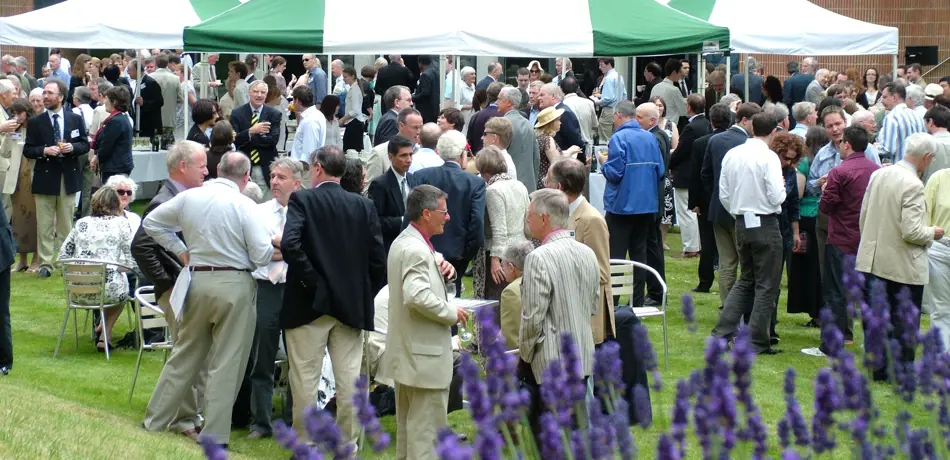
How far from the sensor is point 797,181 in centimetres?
1031

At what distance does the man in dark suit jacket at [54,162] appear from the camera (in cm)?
1259

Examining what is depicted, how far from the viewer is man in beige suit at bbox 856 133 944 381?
8.40 meters

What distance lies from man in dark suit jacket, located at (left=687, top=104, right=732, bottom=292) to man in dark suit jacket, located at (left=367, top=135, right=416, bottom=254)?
332 cm

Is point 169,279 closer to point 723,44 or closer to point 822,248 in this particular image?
point 822,248

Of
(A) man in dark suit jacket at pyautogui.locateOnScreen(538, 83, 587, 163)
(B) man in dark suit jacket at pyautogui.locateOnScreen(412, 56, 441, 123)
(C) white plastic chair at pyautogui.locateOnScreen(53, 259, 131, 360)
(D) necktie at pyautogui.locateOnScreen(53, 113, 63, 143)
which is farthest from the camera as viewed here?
(B) man in dark suit jacket at pyautogui.locateOnScreen(412, 56, 441, 123)

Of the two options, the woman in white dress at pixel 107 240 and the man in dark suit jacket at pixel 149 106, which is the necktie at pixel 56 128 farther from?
the man in dark suit jacket at pixel 149 106

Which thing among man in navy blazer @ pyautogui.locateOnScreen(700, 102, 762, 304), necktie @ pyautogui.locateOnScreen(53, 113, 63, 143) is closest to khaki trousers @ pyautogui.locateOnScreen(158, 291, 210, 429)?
man in navy blazer @ pyautogui.locateOnScreen(700, 102, 762, 304)

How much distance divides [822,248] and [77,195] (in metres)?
7.59

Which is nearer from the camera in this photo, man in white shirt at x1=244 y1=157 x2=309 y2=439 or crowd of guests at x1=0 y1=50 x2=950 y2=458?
crowd of guests at x1=0 y1=50 x2=950 y2=458

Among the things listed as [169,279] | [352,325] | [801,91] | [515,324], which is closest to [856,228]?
[515,324]

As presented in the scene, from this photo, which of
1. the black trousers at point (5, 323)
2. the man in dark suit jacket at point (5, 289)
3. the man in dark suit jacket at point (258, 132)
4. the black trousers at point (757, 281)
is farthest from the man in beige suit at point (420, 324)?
the man in dark suit jacket at point (258, 132)

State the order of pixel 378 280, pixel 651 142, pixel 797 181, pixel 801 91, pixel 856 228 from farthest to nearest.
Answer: pixel 801 91, pixel 651 142, pixel 797 181, pixel 856 228, pixel 378 280

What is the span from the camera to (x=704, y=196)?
39.3ft

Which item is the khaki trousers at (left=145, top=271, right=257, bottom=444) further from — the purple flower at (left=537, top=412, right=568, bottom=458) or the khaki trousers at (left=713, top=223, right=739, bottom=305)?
the khaki trousers at (left=713, top=223, right=739, bottom=305)
